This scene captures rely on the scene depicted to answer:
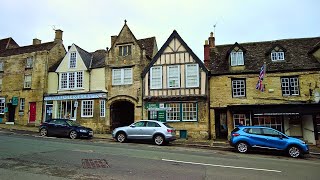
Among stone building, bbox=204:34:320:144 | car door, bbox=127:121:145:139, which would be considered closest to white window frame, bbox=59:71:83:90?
car door, bbox=127:121:145:139

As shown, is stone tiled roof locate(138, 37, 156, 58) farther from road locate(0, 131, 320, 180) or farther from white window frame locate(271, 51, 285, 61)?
road locate(0, 131, 320, 180)

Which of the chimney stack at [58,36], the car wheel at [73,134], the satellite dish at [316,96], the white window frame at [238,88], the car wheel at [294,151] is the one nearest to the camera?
the car wheel at [294,151]

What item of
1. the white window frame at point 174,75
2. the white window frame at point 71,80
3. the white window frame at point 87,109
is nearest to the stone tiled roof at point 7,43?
the white window frame at point 71,80

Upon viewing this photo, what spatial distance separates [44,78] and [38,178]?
23.6m

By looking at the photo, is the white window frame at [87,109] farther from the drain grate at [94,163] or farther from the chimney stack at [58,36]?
the drain grate at [94,163]

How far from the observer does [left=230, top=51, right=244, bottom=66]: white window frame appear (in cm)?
2309

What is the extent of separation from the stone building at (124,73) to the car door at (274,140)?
39.6ft

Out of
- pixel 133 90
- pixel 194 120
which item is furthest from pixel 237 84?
pixel 133 90

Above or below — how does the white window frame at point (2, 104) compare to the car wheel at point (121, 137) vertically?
above

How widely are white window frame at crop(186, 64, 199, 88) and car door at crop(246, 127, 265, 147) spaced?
8309mm

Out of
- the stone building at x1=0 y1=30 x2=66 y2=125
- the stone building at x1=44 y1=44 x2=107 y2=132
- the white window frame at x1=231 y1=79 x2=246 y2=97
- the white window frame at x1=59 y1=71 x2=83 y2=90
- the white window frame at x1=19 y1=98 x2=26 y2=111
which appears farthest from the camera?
the white window frame at x1=19 y1=98 x2=26 y2=111

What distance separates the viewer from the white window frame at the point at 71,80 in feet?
89.3

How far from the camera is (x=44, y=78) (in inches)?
1126

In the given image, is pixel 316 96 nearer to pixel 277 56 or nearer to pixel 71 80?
pixel 277 56
